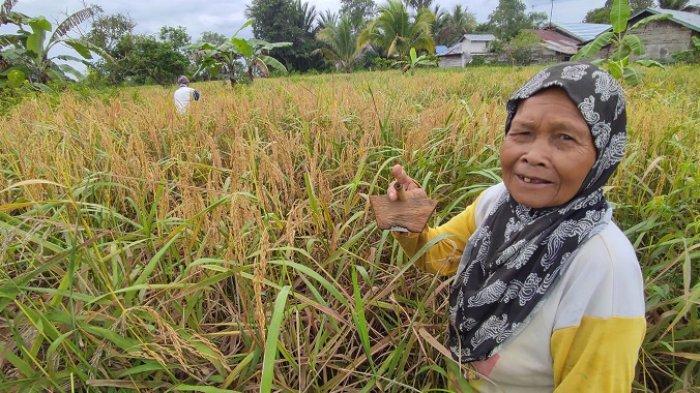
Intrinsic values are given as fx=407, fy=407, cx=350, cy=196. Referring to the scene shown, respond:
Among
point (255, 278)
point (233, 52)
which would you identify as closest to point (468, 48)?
point (233, 52)

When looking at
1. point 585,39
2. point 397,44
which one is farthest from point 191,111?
point 585,39

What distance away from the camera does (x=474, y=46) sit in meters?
31.2

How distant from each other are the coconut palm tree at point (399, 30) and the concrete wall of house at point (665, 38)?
1144 cm

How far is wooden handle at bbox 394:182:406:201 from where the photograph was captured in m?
0.99

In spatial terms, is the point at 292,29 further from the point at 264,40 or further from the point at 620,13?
the point at 620,13

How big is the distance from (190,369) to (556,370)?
83 cm

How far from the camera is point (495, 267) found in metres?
0.93

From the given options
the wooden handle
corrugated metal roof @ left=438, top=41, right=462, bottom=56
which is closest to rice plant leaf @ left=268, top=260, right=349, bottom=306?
the wooden handle

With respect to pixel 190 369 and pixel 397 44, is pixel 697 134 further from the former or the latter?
pixel 397 44

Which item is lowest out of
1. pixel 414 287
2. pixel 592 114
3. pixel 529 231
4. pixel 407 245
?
pixel 414 287

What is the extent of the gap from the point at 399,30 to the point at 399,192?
19.9 metres

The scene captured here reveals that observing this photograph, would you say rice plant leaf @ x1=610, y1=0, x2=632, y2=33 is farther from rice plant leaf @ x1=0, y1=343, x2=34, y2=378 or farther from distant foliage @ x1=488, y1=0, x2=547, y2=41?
distant foliage @ x1=488, y1=0, x2=547, y2=41

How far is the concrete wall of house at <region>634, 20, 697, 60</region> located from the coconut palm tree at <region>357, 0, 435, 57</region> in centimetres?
1144

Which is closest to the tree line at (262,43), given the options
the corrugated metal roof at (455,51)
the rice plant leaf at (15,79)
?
the rice plant leaf at (15,79)
